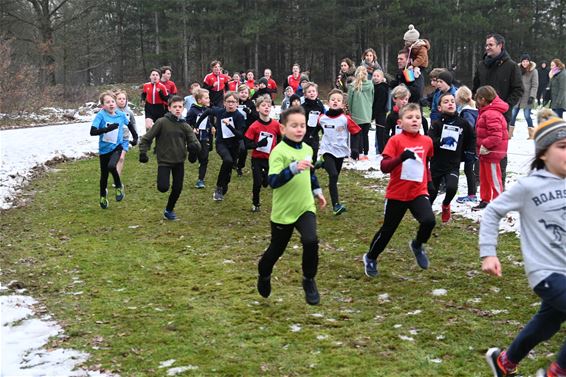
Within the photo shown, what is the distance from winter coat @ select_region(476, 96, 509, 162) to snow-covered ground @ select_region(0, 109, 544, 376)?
3.46 ft

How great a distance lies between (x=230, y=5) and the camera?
168 feet

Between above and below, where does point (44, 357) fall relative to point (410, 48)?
below

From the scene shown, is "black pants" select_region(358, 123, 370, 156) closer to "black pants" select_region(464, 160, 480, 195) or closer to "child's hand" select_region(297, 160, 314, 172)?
"black pants" select_region(464, 160, 480, 195)

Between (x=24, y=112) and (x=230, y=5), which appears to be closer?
(x=24, y=112)

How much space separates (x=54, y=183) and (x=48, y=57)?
102 feet

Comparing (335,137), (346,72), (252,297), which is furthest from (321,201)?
(346,72)

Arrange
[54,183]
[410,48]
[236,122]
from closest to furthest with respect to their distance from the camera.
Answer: [236,122]
[410,48]
[54,183]

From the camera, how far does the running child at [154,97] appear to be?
16.2 m

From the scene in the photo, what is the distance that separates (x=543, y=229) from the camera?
3.93 meters

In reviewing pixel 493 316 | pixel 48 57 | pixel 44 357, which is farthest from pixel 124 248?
pixel 48 57

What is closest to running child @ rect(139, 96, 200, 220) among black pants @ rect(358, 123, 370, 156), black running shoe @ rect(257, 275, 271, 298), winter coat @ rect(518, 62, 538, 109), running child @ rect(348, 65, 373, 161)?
black running shoe @ rect(257, 275, 271, 298)

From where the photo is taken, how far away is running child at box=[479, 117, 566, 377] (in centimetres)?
389

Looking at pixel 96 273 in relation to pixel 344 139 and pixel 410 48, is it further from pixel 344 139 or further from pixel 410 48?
pixel 410 48

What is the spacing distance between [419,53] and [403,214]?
292 inches
